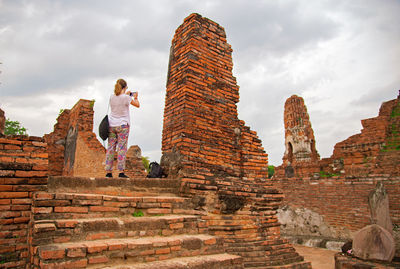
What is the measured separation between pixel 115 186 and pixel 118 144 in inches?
34.1

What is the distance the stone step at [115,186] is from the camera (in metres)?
3.24

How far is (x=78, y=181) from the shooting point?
3320 millimetres

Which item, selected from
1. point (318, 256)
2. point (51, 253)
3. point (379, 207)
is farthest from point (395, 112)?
point (51, 253)

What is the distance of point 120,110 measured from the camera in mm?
4320

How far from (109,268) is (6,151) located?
6.66 ft

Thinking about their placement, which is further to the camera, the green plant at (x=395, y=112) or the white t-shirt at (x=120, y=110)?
the green plant at (x=395, y=112)

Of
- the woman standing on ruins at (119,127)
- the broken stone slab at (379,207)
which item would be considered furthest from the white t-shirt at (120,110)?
the broken stone slab at (379,207)

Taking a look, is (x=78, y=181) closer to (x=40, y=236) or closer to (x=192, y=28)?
(x=40, y=236)

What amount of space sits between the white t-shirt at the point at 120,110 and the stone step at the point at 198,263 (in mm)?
2371

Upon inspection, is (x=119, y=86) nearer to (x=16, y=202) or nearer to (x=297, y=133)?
(x=16, y=202)

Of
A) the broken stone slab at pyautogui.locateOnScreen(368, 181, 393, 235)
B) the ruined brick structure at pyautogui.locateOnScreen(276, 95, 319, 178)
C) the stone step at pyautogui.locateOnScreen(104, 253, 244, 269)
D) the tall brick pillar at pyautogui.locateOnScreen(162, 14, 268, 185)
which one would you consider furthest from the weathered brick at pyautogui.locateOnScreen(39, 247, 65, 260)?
the ruined brick structure at pyautogui.locateOnScreen(276, 95, 319, 178)

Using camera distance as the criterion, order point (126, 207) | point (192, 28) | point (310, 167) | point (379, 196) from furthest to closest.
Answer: point (310, 167) → point (379, 196) → point (192, 28) → point (126, 207)

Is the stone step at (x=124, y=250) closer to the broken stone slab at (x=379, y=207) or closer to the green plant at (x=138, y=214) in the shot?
the green plant at (x=138, y=214)

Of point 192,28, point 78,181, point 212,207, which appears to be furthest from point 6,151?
point 192,28
